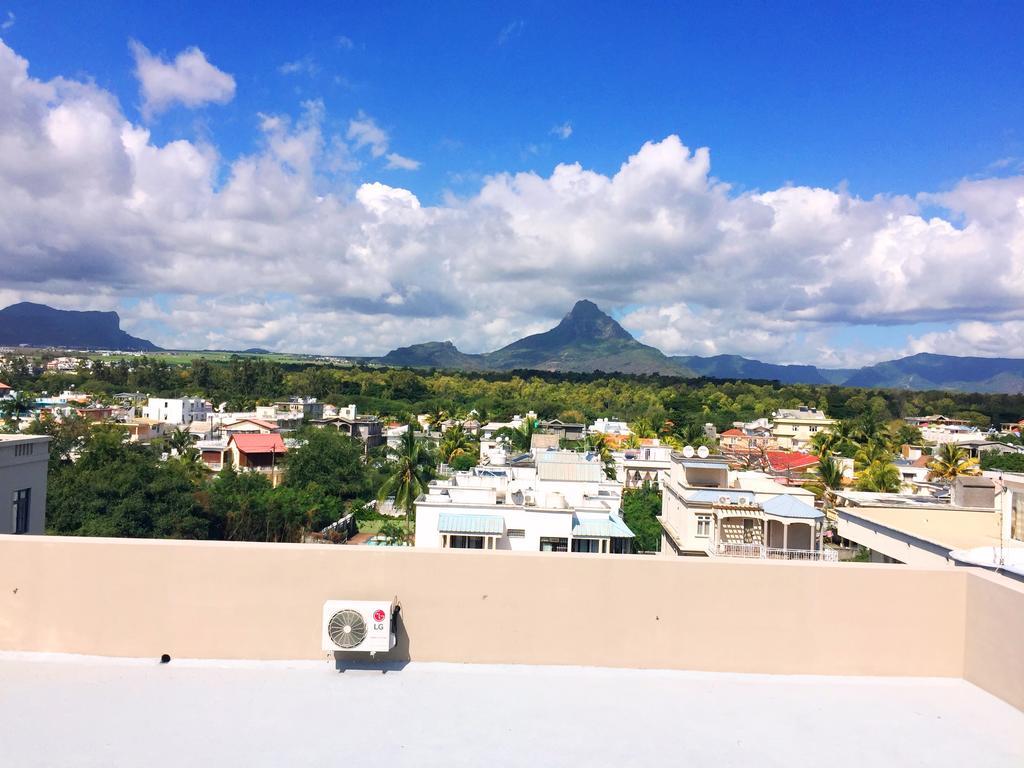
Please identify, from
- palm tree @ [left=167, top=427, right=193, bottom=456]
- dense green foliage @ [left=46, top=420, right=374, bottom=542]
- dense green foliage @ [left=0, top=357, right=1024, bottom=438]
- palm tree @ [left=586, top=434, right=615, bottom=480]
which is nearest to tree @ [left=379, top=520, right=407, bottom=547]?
dense green foliage @ [left=46, top=420, right=374, bottom=542]

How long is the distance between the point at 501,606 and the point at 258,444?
4020cm

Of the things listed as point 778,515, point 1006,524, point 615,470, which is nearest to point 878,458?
point 615,470

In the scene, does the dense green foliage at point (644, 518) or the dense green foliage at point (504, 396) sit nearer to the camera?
the dense green foliage at point (644, 518)

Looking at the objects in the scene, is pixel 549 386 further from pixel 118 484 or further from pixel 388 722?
pixel 388 722

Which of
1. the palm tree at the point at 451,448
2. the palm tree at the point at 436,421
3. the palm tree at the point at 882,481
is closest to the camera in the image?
the palm tree at the point at 882,481

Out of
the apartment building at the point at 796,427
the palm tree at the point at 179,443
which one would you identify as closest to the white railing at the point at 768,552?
the palm tree at the point at 179,443

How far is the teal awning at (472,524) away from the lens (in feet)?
49.6

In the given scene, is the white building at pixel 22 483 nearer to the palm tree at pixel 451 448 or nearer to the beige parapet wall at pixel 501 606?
the beige parapet wall at pixel 501 606

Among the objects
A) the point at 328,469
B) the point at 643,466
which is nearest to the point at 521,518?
the point at 328,469

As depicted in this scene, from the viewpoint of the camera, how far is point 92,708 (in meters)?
2.58

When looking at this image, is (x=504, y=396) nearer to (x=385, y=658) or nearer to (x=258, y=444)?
(x=258, y=444)

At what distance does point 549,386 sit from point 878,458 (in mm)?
62780

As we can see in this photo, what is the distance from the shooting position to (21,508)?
8102 millimetres

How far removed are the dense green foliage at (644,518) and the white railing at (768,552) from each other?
3980mm
